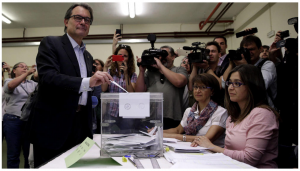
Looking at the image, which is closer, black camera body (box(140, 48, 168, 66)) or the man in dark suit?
the man in dark suit

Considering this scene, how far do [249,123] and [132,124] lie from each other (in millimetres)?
612

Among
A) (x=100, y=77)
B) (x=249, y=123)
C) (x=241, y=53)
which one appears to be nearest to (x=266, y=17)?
(x=241, y=53)

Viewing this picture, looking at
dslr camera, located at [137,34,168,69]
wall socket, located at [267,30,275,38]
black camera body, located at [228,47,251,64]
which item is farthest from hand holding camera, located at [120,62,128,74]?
wall socket, located at [267,30,275,38]

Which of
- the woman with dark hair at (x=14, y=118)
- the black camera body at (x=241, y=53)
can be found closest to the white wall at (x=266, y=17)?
the black camera body at (x=241, y=53)

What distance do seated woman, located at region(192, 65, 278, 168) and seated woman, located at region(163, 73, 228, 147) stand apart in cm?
18

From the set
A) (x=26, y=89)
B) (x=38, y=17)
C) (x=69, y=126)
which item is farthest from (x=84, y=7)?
(x=38, y=17)

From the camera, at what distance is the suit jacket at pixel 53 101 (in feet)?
3.46

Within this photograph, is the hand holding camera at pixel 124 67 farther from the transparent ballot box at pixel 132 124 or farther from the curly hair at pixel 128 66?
the transparent ballot box at pixel 132 124

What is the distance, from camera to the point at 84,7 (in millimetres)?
1353

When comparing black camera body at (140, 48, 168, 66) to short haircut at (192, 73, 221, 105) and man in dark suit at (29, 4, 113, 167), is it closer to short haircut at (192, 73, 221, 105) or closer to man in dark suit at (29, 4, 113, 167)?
short haircut at (192, 73, 221, 105)

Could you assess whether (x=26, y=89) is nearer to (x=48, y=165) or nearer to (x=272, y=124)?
(x=48, y=165)

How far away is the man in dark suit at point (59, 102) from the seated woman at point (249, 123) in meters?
0.63

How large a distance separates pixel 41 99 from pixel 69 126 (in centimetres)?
20

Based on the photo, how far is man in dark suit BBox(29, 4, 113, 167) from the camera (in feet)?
3.43
